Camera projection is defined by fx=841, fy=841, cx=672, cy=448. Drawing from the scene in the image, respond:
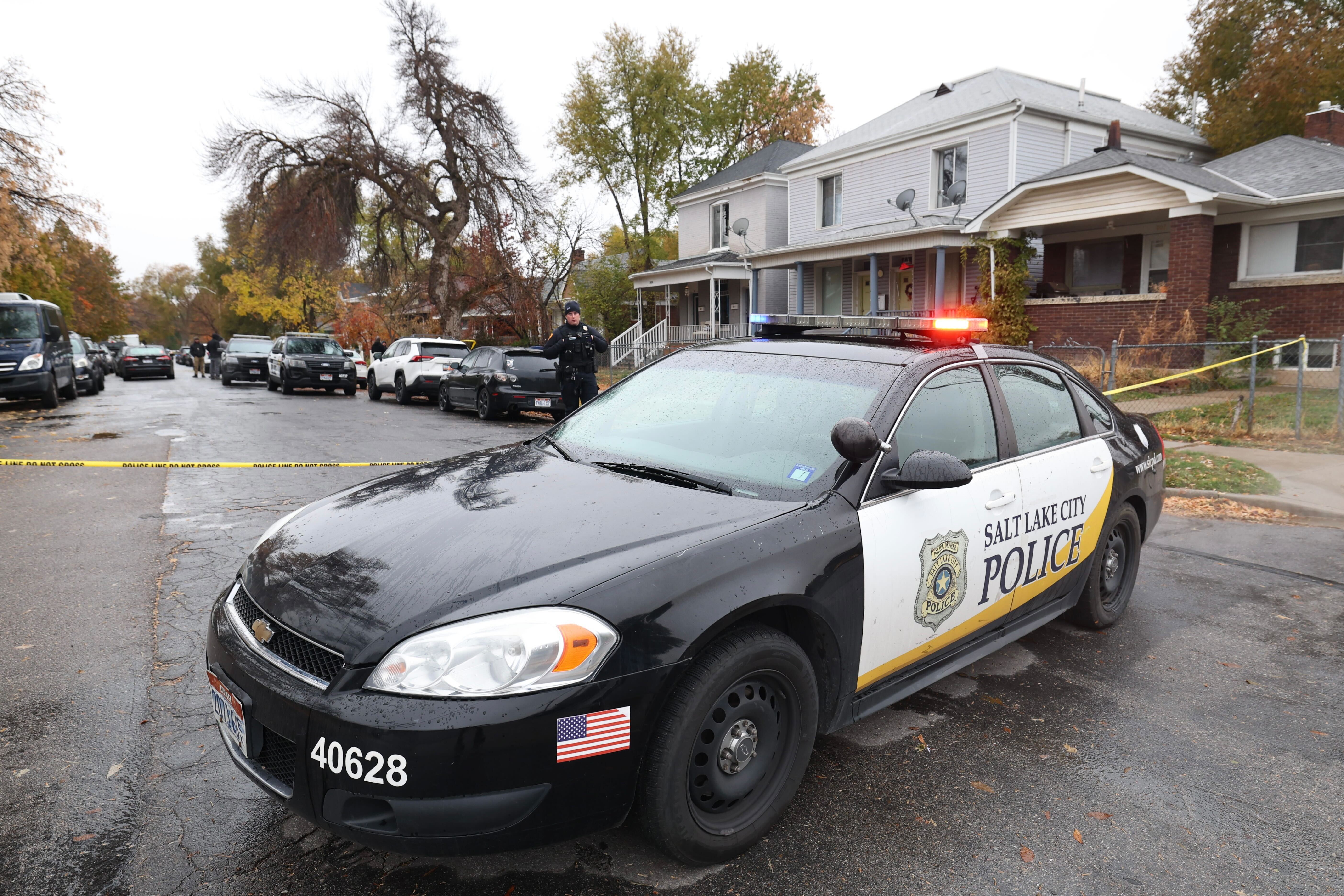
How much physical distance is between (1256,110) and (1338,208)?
46.8 feet

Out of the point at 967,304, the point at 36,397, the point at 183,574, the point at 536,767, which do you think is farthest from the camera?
the point at 967,304

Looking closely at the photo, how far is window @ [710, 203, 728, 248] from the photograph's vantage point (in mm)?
33406

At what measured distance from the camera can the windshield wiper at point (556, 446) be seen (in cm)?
341

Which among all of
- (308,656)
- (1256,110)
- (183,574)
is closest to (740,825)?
(308,656)

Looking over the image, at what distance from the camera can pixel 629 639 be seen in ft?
7.26

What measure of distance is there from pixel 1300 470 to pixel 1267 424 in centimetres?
351

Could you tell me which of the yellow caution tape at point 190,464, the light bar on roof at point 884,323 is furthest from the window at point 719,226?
the light bar on roof at point 884,323

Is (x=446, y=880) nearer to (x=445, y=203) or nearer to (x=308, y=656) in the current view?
(x=308, y=656)

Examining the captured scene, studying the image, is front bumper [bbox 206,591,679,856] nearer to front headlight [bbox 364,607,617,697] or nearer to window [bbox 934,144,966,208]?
front headlight [bbox 364,607,617,697]

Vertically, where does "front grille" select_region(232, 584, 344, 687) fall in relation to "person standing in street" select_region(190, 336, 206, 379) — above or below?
above

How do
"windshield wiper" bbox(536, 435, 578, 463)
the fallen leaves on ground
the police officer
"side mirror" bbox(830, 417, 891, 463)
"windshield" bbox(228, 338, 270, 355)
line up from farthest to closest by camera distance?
"windshield" bbox(228, 338, 270, 355) < the police officer < the fallen leaves on ground < "windshield wiper" bbox(536, 435, 578, 463) < "side mirror" bbox(830, 417, 891, 463)

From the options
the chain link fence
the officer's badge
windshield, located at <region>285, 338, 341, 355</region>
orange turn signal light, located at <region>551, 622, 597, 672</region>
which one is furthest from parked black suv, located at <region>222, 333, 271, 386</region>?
orange turn signal light, located at <region>551, 622, 597, 672</region>

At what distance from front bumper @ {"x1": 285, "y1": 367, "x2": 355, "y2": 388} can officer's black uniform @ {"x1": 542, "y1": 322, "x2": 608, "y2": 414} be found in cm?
1205

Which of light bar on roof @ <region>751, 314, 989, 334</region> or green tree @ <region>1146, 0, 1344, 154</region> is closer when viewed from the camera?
light bar on roof @ <region>751, 314, 989, 334</region>
